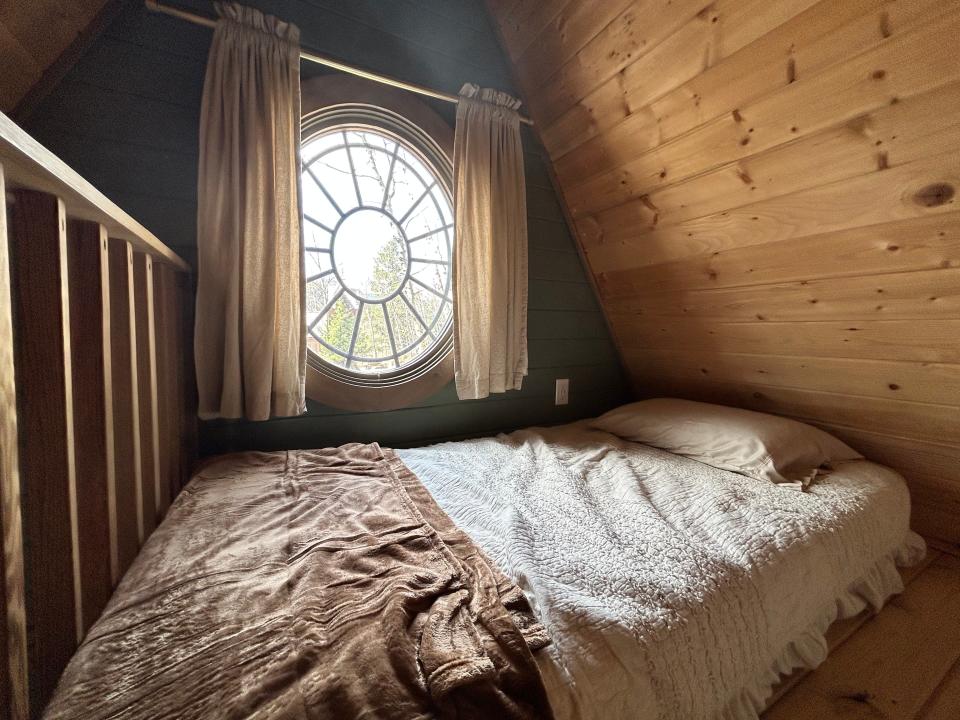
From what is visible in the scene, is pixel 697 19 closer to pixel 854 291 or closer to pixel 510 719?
pixel 854 291

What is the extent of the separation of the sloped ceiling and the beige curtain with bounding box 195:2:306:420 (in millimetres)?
298

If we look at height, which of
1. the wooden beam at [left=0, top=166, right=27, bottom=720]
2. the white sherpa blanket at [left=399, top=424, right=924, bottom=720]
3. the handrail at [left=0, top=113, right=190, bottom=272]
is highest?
the handrail at [left=0, top=113, right=190, bottom=272]

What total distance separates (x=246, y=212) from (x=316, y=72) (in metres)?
0.66

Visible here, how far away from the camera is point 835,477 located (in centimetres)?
125

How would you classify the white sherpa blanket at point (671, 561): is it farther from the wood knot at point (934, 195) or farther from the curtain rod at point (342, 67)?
the curtain rod at point (342, 67)

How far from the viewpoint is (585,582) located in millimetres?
693

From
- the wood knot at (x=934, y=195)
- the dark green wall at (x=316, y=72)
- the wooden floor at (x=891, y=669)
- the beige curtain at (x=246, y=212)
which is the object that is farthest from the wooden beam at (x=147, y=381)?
the wood knot at (x=934, y=195)

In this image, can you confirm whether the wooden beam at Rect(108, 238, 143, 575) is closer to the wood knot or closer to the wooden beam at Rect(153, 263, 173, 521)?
the wooden beam at Rect(153, 263, 173, 521)

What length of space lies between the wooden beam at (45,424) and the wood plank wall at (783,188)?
1.59 m

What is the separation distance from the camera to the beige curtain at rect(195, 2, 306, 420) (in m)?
1.16

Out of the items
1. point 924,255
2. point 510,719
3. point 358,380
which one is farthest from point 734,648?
point 358,380

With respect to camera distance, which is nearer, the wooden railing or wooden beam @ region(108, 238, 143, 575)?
the wooden railing

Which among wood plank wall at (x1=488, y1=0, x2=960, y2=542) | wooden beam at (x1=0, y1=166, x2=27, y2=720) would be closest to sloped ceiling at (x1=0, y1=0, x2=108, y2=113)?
wooden beam at (x1=0, y1=166, x2=27, y2=720)

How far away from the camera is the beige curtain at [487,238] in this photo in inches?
61.7
